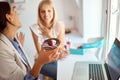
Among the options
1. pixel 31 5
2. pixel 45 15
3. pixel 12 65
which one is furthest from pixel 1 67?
pixel 31 5

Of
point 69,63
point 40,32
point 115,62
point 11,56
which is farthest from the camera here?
point 40,32

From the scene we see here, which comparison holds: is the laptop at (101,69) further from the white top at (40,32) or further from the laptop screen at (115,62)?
the white top at (40,32)

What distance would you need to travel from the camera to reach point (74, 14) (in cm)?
245

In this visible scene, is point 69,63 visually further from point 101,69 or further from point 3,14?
point 3,14

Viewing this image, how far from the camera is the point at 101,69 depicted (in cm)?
136

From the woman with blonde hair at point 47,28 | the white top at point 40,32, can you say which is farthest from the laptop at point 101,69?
the white top at point 40,32

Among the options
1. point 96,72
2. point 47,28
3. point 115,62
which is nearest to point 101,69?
point 96,72

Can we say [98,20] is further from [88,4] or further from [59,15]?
[59,15]

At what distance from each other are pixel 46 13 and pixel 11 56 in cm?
70

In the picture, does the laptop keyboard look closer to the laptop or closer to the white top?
the laptop

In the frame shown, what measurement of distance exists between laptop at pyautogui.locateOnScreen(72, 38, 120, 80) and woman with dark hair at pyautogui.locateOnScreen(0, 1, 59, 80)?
0.72 feet

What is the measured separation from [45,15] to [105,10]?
→ 2.28 feet

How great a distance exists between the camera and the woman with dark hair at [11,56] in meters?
1.21

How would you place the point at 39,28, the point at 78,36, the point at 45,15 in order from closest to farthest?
the point at 45,15 < the point at 39,28 < the point at 78,36
